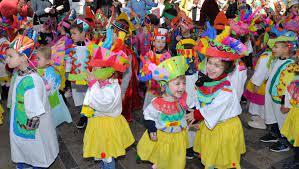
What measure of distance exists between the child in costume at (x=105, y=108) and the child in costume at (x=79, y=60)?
1.67m

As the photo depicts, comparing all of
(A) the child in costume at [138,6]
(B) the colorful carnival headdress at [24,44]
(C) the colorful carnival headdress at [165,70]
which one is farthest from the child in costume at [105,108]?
(A) the child in costume at [138,6]

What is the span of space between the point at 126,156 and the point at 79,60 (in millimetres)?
1906

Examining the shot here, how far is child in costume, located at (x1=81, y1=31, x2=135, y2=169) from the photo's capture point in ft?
11.3

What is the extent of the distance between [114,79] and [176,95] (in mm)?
823

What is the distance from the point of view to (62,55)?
5336 millimetres

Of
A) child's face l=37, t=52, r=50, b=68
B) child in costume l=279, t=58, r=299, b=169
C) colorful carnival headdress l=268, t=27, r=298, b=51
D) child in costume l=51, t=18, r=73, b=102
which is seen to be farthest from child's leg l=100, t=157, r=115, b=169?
colorful carnival headdress l=268, t=27, r=298, b=51

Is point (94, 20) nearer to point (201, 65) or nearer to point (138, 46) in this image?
point (138, 46)

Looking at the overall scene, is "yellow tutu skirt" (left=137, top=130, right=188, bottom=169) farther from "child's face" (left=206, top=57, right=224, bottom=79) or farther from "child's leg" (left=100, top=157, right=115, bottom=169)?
"child's face" (left=206, top=57, right=224, bottom=79)

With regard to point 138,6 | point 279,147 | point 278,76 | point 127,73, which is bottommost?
point 279,147

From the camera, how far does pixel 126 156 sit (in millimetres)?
4750

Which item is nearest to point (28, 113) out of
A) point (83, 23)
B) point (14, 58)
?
point (14, 58)

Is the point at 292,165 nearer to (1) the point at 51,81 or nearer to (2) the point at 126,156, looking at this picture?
(2) the point at 126,156

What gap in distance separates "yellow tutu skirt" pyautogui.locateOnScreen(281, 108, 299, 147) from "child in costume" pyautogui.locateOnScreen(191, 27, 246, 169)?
1.01 meters

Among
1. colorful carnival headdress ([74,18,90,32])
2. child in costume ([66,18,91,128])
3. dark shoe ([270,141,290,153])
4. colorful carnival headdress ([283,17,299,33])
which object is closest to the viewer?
colorful carnival headdress ([283,17,299,33])
